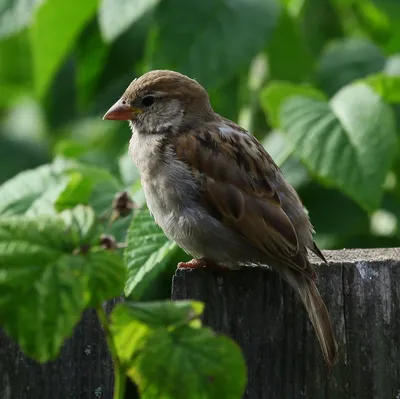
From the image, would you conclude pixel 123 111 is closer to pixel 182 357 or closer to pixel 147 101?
pixel 147 101

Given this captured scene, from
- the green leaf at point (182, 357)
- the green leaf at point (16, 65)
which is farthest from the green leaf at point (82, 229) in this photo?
the green leaf at point (16, 65)

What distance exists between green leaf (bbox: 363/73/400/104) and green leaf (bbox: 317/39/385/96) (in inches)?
20.6

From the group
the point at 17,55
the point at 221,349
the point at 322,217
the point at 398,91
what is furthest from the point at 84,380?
the point at 17,55

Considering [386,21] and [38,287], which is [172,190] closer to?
[38,287]

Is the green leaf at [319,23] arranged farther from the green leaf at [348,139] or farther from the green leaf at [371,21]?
the green leaf at [348,139]

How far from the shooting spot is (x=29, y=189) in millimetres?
2930

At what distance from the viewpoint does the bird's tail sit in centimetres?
206

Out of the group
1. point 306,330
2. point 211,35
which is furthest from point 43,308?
point 211,35

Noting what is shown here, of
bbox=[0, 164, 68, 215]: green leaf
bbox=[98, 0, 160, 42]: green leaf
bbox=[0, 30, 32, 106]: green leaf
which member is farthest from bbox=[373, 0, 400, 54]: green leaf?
bbox=[0, 30, 32, 106]: green leaf

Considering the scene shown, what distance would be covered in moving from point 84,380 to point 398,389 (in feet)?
2.09

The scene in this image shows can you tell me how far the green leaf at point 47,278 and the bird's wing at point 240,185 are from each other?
880 mm

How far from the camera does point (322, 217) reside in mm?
3783

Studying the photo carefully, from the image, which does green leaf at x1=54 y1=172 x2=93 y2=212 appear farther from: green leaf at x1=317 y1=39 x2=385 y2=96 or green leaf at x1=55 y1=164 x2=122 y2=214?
green leaf at x1=317 y1=39 x2=385 y2=96

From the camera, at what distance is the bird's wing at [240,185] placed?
99.7 inches
